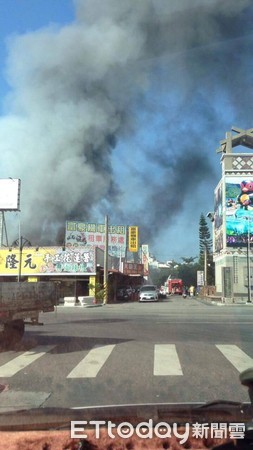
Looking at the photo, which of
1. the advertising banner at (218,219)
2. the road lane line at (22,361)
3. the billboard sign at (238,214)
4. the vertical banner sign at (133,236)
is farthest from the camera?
the advertising banner at (218,219)

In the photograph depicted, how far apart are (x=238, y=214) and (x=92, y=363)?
156ft

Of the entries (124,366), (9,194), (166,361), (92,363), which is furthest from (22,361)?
(9,194)

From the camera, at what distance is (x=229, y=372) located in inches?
332

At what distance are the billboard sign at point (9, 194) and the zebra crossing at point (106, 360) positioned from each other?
30.4m

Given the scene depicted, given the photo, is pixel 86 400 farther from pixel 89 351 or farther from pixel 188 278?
pixel 188 278

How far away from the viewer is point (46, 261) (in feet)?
140

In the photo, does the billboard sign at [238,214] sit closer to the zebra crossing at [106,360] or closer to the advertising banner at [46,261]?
the advertising banner at [46,261]

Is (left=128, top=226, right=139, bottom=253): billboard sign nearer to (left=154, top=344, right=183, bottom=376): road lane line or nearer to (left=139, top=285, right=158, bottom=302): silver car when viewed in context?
(left=139, top=285, right=158, bottom=302): silver car

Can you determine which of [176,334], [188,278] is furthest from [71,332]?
[188,278]

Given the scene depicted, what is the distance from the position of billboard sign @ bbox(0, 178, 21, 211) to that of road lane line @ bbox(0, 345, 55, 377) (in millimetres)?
30373

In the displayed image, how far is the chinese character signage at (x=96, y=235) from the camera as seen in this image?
61719 millimetres

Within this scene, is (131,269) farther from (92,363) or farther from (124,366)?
(124,366)

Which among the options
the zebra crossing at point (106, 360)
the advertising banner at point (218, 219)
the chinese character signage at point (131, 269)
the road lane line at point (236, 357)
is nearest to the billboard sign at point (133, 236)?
the chinese character signage at point (131, 269)

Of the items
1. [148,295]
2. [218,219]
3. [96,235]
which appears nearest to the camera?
[148,295]
